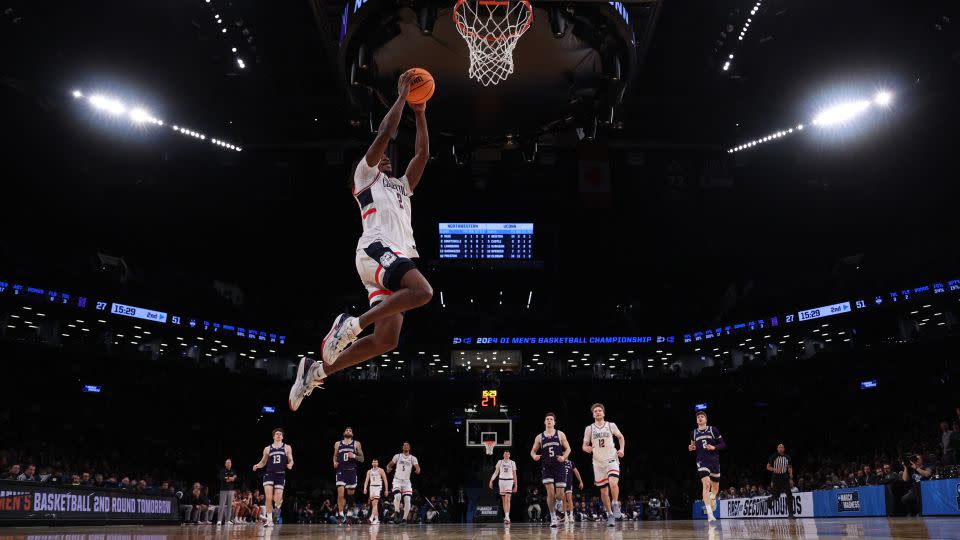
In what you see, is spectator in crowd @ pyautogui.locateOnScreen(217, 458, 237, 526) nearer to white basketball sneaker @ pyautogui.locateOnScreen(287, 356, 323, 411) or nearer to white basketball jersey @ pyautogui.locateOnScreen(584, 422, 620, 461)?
white basketball jersey @ pyautogui.locateOnScreen(584, 422, 620, 461)

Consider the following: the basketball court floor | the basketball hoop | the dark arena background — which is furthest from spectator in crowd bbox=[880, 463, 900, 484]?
the basketball hoop

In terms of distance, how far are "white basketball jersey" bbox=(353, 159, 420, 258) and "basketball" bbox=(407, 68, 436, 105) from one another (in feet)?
2.39

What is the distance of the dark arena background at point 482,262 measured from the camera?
14.0 m

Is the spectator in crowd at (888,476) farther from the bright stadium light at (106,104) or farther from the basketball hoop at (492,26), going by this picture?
the bright stadium light at (106,104)

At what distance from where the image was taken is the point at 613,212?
2906cm

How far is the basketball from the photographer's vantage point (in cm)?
633

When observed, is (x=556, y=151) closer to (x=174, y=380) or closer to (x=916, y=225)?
(x=916, y=225)

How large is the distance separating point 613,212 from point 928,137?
11.1 meters

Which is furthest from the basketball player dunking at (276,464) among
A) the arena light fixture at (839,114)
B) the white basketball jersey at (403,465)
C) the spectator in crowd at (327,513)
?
the arena light fixture at (839,114)

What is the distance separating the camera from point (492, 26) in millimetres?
12297

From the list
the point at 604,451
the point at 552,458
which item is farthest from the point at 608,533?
the point at 552,458

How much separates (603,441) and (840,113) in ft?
41.9

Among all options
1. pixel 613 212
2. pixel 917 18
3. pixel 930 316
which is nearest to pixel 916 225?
pixel 930 316

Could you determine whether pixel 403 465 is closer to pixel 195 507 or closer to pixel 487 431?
pixel 195 507
